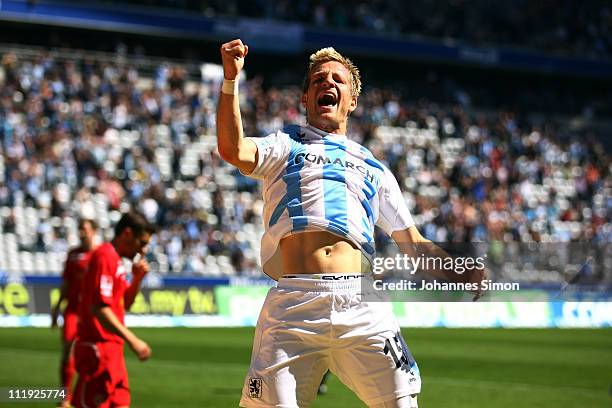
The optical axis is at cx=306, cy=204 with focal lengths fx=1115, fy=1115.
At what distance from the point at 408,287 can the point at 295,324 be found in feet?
4.03

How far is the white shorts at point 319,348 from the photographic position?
17.7 ft

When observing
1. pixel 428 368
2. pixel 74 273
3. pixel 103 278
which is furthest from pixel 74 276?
pixel 428 368

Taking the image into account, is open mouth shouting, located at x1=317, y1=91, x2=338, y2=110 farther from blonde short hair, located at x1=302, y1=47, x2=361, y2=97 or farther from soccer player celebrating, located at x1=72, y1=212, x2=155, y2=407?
soccer player celebrating, located at x1=72, y1=212, x2=155, y2=407

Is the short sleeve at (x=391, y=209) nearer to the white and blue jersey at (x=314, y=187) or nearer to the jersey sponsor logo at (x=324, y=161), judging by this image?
the white and blue jersey at (x=314, y=187)

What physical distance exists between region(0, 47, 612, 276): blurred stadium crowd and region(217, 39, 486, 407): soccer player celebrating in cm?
2101

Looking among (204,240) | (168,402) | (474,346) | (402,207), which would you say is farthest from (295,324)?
(204,240)

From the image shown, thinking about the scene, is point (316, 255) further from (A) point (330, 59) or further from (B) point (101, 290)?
(B) point (101, 290)

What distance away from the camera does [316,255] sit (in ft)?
18.2

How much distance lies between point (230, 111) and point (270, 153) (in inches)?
16.6

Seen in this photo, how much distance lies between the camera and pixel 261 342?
216 inches

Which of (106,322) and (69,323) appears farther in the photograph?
(69,323)

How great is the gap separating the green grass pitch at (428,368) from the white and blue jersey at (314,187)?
324 inches

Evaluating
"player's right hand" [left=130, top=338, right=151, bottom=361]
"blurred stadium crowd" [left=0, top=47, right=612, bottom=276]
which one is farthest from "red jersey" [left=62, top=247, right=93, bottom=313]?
"blurred stadium crowd" [left=0, top=47, right=612, bottom=276]

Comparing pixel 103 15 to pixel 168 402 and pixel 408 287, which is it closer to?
pixel 168 402
